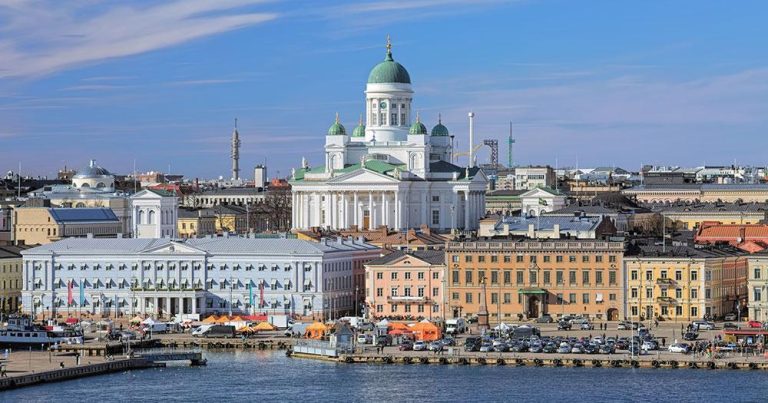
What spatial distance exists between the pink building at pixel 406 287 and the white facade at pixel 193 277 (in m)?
1.89

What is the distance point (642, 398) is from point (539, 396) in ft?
10.7

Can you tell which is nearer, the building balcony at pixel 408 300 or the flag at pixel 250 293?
the building balcony at pixel 408 300

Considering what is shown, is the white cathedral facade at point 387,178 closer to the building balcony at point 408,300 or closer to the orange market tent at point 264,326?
the building balcony at point 408,300

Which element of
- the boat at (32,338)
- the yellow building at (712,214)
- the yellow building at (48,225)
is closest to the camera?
the boat at (32,338)

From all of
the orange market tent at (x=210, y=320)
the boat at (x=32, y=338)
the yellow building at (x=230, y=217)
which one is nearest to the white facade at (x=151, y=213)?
the yellow building at (x=230, y=217)

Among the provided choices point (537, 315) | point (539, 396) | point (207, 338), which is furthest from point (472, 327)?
point (539, 396)

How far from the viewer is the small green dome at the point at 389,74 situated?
14062 centimetres

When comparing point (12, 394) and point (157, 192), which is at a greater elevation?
point (157, 192)

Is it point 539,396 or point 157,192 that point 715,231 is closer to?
point 157,192

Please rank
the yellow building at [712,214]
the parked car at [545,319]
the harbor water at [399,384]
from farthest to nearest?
1. the yellow building at [712,214]
2. the parked car at [545,319]
3. the harbor water at [399,384]

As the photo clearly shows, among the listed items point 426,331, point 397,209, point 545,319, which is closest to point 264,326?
point 426,331

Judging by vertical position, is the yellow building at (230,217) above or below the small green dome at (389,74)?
below

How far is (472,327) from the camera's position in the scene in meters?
90.2

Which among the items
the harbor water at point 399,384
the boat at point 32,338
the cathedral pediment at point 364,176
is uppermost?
the cathedral pediment at point 364,176
